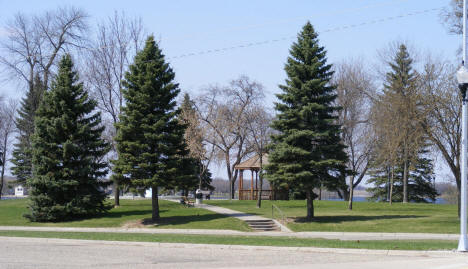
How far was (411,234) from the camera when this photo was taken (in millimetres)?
23844

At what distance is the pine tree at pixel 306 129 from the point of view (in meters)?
29.0

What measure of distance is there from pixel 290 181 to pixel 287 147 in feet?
6.34

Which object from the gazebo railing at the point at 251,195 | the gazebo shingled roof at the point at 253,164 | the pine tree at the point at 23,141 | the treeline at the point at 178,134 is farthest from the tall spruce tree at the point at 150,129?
the pine tree at the point at 23,141

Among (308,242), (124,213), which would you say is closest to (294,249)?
(308,242)

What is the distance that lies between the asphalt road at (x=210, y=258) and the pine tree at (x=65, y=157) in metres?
17.3

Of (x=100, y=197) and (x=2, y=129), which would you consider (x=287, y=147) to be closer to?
(x=100, y=197)

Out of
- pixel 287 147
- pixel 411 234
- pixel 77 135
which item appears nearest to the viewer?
pixel 411 234

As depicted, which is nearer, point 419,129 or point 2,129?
point 419,129

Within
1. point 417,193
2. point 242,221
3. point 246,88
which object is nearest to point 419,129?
point 242,221

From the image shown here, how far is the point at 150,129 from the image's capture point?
30.1 metres

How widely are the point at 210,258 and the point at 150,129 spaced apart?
18.3 meters

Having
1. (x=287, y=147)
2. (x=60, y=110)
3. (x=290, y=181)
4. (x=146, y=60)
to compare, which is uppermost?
(x=146, y=60)

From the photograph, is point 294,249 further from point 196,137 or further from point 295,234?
point 196,137

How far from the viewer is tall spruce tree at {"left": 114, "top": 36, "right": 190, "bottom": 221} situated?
29812mm
